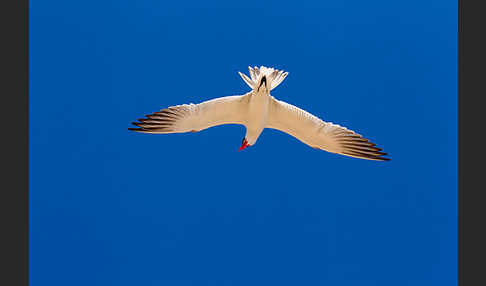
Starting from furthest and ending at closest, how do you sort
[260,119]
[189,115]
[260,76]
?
[260,119]
[189,115]
[260,76]

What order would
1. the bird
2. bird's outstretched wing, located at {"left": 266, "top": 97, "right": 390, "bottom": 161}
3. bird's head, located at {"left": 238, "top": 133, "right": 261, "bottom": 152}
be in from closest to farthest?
the bird → bird's outstretched wing, located at {"left": 266, "top": 97, "right": 390, "bottom": 161} → bird's head, located at {"left": 238, "top": 133, "right": 261, "bottom": 152}

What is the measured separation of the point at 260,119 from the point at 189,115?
83 centimetres

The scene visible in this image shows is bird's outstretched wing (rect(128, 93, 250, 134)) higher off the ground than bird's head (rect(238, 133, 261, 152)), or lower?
higher

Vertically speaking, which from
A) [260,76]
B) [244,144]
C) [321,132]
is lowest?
[244,144]

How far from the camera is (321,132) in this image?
6926mm

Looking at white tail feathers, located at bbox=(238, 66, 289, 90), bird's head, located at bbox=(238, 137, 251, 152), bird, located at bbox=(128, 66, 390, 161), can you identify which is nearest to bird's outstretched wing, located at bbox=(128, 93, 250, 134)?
bird, located at bbox=(128, 66, 390, 161)

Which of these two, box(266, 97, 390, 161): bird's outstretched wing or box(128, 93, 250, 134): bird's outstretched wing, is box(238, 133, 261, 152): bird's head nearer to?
box(266, 97, 390, 161): bird's outstretched wing

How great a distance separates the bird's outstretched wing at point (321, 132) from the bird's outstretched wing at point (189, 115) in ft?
1.45

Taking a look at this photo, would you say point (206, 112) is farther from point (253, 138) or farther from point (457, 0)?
point (457, 0)

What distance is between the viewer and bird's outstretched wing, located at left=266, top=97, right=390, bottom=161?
269 inches

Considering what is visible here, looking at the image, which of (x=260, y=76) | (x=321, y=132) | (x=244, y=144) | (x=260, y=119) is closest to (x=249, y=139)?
(x=244, y=144)

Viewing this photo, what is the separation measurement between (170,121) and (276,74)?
4.31 ft

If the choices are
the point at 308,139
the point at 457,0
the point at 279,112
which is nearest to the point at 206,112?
the point at 279,112

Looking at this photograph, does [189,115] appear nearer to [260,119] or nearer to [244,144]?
[260,119]
